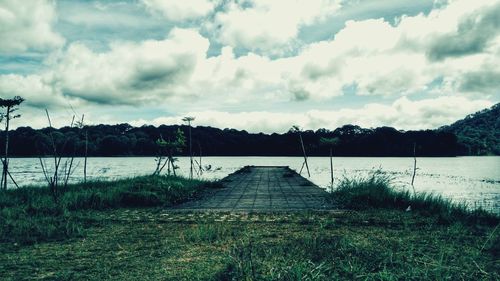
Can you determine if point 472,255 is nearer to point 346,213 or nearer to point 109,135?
point 346,213

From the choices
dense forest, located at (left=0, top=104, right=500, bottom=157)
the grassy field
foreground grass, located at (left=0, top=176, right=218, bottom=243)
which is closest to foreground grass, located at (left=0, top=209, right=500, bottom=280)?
the grassy field

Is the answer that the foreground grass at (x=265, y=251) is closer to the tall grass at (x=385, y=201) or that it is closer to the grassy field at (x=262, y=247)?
the grassy field at (x=262, y=247)

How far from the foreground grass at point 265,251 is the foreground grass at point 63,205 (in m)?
0.47


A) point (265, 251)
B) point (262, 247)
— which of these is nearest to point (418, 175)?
point (262, 247)

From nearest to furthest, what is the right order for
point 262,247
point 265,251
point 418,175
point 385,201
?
point 265,251, point 262,247, point 385,201, point 418,175

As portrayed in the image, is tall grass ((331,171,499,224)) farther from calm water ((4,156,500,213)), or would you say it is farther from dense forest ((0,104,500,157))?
dense forest ((0,104,500,157))

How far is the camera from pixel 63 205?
8.04 metres

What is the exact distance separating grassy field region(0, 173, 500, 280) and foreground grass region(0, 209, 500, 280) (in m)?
0.01

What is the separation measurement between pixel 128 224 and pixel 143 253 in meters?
2.25

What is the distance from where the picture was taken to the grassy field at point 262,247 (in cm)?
374

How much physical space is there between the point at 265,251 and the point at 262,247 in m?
0.26

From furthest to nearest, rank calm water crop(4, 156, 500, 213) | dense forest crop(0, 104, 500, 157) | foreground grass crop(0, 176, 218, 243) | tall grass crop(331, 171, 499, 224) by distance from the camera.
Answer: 1. dense forest crop(0, 104, 500, 157)
2. calm water crop(4, 156, 500, 213)
3. tall grass crop(331, 171, 499, 224)
4. foreground grass crop(0, 176, 218, 243)

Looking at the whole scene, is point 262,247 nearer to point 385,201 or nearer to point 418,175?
point 385,201

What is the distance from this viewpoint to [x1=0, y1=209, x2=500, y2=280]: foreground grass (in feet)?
12.1
